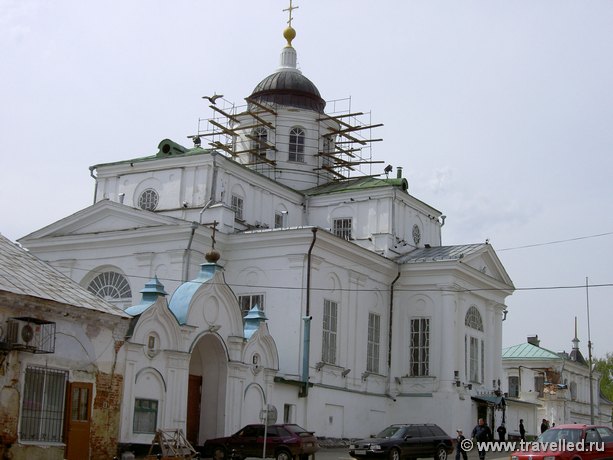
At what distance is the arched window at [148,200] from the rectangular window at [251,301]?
555 cm

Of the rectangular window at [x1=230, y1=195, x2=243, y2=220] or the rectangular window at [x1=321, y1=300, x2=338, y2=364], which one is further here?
the rectangular window at [x1=230, y1=195, x2=243, y2=220]

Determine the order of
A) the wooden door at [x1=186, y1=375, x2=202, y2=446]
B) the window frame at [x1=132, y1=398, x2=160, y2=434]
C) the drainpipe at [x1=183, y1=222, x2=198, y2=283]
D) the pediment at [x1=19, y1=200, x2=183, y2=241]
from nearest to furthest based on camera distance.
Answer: the window frame at [x1=132, y1=398, x2=160, y2=434], the wooden door at [x1=186, y1=375, x2=202, y2=446], the drainpipe at [x1=183, y1=222, x2=198, y2=283], the pediment at [x1=19, y1=200, x2=183, y2=241]

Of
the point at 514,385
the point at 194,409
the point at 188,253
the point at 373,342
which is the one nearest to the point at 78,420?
the point at 194,409

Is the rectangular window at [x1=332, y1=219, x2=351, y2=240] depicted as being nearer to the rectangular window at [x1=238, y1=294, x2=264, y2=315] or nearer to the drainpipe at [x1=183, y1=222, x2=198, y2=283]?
the rectangular window at [x1=238, y1=294, x2=264, y2=315]

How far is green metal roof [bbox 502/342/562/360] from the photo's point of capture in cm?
6419

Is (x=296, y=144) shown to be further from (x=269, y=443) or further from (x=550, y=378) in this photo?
(x=550, y=378)

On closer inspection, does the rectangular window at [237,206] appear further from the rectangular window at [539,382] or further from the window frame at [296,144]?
the rectangular window at [539,382]

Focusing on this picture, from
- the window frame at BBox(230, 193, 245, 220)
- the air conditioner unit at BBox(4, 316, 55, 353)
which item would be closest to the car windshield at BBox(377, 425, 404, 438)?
the air conditioner unit at BBox(4, 316, 55, 353)

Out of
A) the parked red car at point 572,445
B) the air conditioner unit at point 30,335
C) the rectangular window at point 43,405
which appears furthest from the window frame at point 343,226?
the air conditioner unit at point 30,335

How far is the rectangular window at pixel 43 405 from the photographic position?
19844 millimetres

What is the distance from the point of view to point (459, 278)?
39.1 meters

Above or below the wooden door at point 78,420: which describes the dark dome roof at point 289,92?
above

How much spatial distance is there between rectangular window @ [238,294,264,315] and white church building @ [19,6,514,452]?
0.17ft

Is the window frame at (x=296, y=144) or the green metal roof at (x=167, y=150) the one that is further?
the window frame at (x=296, y=144)
